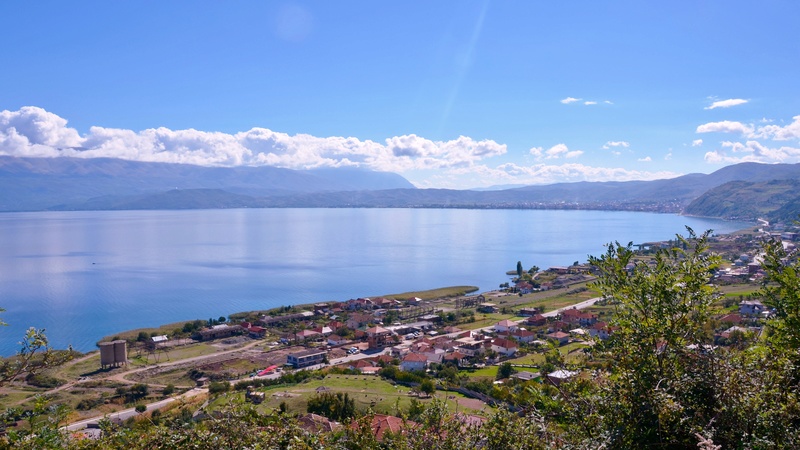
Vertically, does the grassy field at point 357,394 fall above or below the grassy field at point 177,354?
above

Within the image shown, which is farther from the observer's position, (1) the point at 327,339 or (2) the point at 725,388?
(1) the point at 327,339

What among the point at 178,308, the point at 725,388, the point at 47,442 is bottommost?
the point at 178,308

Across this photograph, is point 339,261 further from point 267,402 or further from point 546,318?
point 267,402

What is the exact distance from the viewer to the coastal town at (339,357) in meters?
13.6

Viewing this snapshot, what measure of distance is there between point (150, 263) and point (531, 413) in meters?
51.9

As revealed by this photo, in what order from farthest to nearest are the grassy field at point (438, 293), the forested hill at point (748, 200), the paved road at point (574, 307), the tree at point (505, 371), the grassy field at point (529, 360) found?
the forested hill at point (748, 200), the grassy field at point (438, 293), the paved road at point (574, 307), the grassy field at point (529, 360), the tree at point (505, 371)

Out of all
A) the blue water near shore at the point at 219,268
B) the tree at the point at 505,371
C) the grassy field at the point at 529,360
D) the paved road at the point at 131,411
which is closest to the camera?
the paved road at the point at 131,411

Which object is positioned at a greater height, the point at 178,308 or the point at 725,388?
the point at 725,388

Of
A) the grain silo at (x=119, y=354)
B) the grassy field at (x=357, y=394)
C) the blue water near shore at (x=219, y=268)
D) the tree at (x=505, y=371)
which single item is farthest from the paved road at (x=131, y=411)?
the blue water near shore at (x=219, y=268)

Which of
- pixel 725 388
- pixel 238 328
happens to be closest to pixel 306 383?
pixel 238 328

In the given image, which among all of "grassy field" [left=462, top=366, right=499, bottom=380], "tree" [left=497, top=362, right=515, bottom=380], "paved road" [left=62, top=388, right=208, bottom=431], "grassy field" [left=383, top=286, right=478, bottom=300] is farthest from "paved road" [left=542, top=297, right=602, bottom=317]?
"paved road" [left=62, top=388, right=208, bottom=431]

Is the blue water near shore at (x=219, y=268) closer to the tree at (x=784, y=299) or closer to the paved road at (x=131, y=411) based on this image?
the paved road at (x=131, y=411)

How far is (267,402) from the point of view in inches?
522

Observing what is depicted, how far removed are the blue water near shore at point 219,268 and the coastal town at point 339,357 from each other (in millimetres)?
4899
